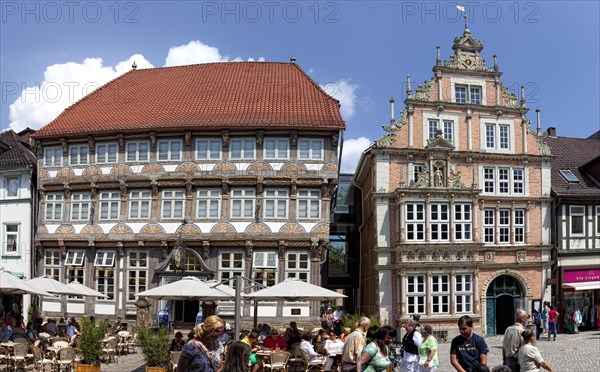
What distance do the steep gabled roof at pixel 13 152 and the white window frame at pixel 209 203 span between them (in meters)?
9.36

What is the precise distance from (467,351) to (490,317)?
2347 centimetres

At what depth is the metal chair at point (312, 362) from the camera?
16.7 meters

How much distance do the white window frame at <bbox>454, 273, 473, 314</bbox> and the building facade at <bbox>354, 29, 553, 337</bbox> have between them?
0.04 metres

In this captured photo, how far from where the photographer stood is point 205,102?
3222 cm

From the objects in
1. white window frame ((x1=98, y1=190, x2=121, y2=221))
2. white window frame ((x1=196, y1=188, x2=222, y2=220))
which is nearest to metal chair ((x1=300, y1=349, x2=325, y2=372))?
white window frame ((x1=196, y1=188, x2=222, y2=220))

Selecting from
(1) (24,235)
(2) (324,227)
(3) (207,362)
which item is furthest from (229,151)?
(3) (207,362)

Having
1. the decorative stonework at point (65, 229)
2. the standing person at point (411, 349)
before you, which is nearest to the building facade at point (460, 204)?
the decorative stonework at point (65, 229)

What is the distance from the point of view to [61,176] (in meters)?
32.2

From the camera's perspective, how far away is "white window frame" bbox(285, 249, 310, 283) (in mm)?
29750

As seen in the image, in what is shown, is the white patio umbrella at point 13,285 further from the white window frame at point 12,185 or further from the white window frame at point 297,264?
the white window frame at point 12,185

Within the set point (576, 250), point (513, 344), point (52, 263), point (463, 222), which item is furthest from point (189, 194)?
point (513, 344)

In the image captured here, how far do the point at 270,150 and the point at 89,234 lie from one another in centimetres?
903

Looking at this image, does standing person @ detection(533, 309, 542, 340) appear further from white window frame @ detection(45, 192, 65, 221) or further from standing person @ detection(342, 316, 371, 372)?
white window frame @ detection(45, 192, 65, 221)

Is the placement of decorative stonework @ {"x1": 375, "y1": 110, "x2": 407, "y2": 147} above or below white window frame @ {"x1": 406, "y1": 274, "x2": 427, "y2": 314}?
above
